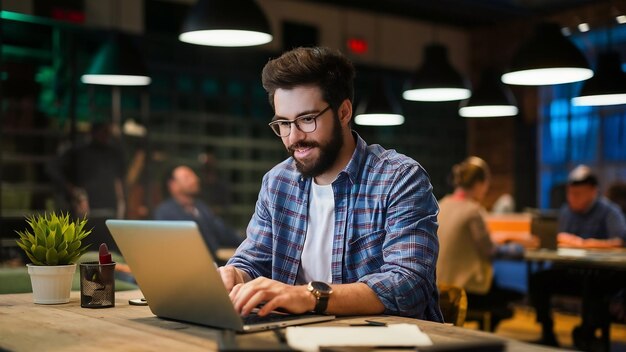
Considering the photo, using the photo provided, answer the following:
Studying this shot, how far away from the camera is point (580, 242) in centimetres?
595

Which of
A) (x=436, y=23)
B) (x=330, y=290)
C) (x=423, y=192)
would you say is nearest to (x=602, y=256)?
(x=423, y=192)

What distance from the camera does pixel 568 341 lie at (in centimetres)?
648

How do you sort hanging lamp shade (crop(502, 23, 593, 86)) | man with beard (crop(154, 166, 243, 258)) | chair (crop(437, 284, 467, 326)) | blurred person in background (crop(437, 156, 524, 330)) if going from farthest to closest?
1. man with beard (crop(154, 166, 243, 258))
2. blurred person in background (crop(437, 156, 524, 330))
3. hanging lamp shade (crop(502, 23, 593, 86))
4. chair (crop(437, 284, 467, 326))

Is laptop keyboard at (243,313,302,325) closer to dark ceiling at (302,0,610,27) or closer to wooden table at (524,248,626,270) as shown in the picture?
wooden table at (524,248,626,270)

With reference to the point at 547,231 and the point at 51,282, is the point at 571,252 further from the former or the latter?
the point at 51,282

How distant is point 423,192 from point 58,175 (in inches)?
221

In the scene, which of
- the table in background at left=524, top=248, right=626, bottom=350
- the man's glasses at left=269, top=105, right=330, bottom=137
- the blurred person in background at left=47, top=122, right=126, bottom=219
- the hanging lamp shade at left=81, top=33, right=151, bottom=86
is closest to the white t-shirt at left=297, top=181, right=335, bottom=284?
the man's glasses at left=269, top=105, right=330, bottom=137

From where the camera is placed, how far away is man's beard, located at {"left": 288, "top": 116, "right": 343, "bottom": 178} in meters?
2.19

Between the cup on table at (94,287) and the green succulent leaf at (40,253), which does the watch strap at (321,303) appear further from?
the green succulent leaf at (40,253)

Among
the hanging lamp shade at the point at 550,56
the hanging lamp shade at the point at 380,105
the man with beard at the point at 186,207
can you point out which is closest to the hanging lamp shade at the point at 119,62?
the man with beard at the point at 186,207

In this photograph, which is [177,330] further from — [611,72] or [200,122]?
[200,122]

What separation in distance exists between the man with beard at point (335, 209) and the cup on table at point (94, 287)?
0.35m

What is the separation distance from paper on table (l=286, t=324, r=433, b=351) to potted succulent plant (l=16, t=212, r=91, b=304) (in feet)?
2.72

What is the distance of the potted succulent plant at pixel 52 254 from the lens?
2111 millimetres
